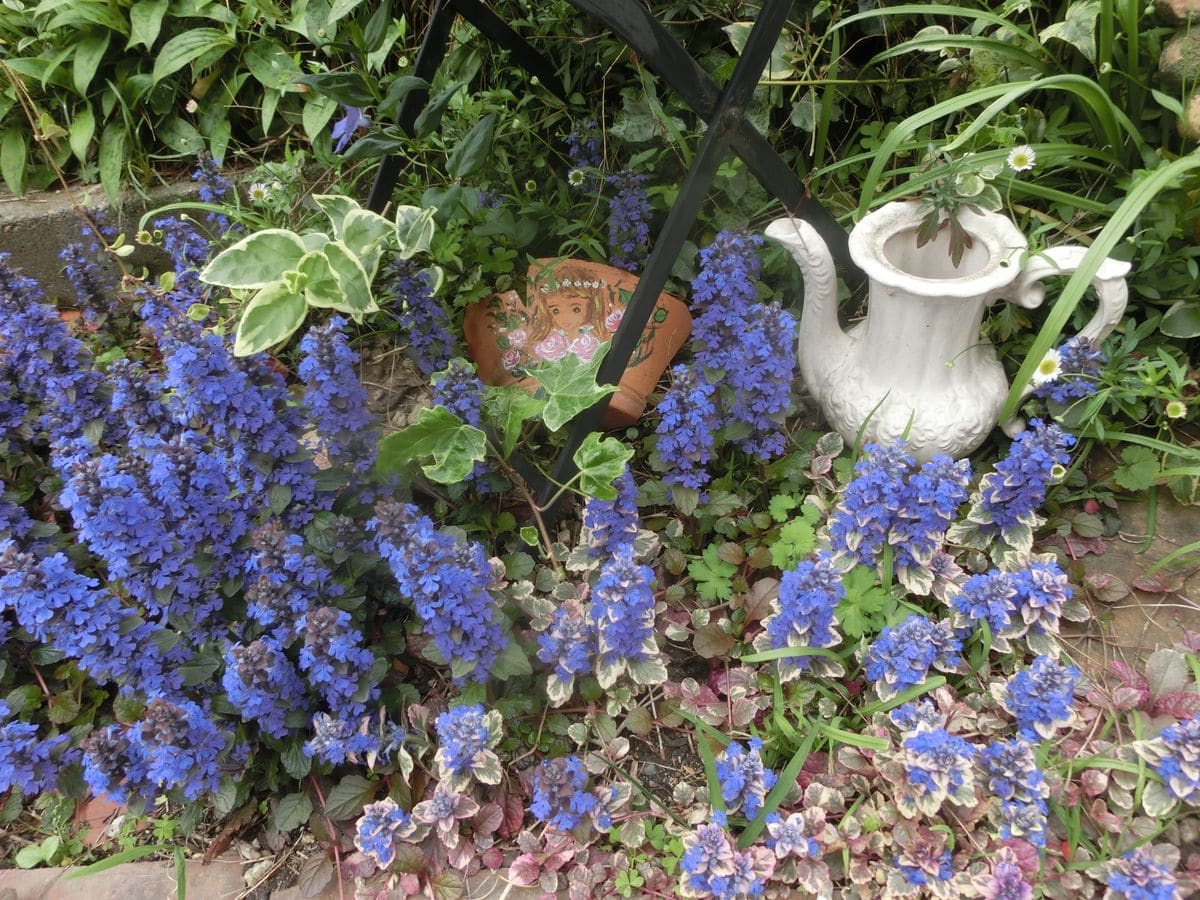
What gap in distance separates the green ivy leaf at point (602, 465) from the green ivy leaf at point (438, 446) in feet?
0.66

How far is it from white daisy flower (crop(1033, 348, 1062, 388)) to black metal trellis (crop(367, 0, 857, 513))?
1.72 feet

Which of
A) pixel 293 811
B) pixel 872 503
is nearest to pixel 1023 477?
pixel 872 503

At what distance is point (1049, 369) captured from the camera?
1883 mm

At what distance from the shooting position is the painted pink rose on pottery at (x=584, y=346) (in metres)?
2.20

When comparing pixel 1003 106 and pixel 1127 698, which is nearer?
pixel 1127 698

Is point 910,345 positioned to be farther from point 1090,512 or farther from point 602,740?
point 602,740

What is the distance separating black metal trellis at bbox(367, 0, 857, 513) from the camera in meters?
1.46

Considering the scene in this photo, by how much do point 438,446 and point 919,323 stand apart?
105 centimetres

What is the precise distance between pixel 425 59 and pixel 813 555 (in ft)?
4.67

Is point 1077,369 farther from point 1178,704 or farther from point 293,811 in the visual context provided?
point 293,811

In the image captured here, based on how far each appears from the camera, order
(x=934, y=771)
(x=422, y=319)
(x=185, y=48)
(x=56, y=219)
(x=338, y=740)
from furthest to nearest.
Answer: (x=56, y=219) → (x=185, y=48) → (x=422, y=319) → (x=338, y=740) → (x=934, y=771)

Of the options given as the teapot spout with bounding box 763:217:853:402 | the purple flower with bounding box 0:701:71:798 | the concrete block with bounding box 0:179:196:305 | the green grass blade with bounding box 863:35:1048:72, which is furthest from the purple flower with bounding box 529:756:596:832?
the concrete block with bounding box 0:179:196:305

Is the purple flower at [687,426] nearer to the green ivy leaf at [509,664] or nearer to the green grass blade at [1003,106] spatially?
the green ivy leaf at [509,664]

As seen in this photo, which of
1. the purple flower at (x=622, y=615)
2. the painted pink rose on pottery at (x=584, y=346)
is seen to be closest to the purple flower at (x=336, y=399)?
the purple flower at (x=622, y=615)
